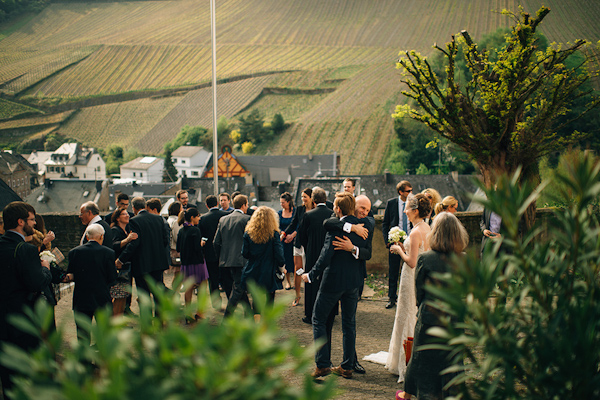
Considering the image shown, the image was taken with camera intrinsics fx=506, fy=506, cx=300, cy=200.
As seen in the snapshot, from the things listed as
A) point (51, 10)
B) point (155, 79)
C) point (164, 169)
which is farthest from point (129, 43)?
point (164, 169)

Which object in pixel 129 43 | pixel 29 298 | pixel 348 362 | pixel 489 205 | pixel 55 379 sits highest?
pixel 129 43

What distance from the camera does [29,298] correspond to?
4.58 meters

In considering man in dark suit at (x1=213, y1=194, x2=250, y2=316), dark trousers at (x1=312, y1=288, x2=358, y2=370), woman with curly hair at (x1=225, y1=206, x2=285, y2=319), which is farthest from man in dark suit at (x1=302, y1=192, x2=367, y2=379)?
man in dark suit at (x1=213, y1=194, x2=250, y2=316)

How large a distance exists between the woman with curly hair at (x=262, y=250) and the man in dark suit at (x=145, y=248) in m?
1.40

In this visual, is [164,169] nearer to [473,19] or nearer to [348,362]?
[473,19]

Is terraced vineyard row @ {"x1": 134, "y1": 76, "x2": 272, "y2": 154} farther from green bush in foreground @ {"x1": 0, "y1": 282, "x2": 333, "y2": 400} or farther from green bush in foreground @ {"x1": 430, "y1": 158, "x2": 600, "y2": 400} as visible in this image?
green bush in foreground @ {"x1": 0, "y1": 282, "x2": 333, "y2": 400}

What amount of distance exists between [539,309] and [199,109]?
13023 cm

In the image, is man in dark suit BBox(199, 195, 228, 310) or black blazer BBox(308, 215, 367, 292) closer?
black blazer BBox(308, 215, 367, 292)

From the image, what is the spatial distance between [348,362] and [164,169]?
307 feet

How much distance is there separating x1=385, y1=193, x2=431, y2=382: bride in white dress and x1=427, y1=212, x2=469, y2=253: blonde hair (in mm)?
972

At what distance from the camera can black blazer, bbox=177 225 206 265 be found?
7.85 meters

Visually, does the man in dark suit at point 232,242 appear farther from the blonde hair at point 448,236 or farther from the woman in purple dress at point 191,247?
the blonde hair at point 448,236

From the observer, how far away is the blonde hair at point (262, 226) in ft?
21.6

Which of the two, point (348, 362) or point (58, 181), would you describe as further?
point (58, 181)
